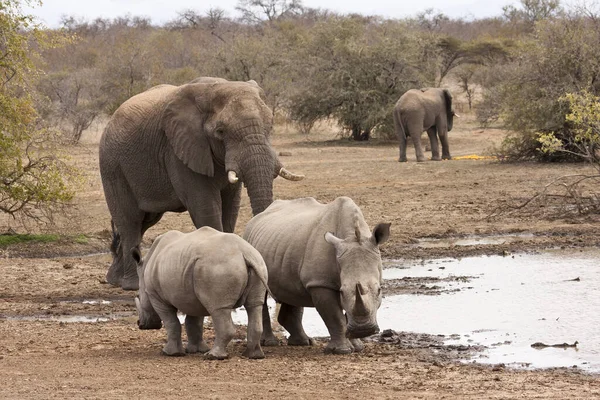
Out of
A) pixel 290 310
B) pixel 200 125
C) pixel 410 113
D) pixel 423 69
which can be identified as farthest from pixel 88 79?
pixel 290 310

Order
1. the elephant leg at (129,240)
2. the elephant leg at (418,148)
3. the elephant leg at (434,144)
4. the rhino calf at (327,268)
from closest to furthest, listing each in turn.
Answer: the rhino calf at (327,268) < the elephant leg at (129,240) < the elephant leg at (418,148) < the elephant leg at (434,144)

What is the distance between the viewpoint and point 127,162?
1234 cm

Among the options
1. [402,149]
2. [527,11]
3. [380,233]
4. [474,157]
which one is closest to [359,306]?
[380,233]

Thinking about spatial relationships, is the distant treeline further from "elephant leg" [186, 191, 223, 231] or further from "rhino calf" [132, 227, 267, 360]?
"rhino calf" [132, 227, 267, 360]

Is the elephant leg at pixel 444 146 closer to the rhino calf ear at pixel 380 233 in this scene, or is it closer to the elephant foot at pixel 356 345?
the elephant foot at pixel 356 345

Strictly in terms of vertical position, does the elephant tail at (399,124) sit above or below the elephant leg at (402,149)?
above

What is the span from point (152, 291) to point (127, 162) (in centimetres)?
391

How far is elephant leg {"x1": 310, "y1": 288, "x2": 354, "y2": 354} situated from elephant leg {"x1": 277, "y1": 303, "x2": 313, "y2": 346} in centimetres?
67

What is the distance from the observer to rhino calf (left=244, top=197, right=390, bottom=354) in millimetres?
8055

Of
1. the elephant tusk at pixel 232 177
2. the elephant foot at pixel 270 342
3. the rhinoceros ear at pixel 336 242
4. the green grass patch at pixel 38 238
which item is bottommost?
the green grass patch at pixel 38 238

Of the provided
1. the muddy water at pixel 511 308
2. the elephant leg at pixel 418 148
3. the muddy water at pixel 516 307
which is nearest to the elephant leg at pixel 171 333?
→ the muddy water at pixel 511 308

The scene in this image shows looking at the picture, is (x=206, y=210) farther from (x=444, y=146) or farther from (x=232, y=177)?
(x=444, y=146)

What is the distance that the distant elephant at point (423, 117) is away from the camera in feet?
87.6

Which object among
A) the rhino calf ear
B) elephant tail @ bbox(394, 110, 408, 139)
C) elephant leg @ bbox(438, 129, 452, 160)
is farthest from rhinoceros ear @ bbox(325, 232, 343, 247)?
elephant tail @ bbox(394, 110, 408, 139)
